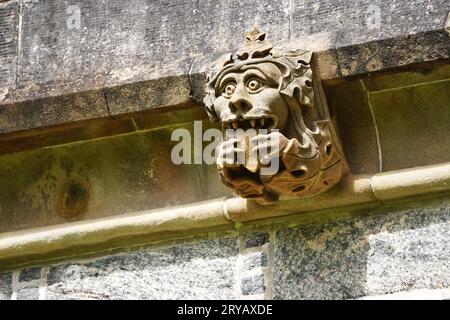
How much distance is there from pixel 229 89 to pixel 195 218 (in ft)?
1.75

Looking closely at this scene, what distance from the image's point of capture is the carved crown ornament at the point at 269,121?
5.88 m

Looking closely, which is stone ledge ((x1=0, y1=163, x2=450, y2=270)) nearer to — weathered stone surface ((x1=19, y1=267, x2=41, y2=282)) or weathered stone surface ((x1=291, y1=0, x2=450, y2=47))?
weathered stone surface ((x1=19, y1=267, x2=41, y2=282))

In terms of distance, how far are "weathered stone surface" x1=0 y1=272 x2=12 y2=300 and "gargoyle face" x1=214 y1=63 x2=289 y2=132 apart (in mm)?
1050

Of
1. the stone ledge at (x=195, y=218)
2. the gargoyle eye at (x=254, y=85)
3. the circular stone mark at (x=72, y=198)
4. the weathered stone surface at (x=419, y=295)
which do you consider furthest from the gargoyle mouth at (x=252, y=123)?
the circular stone mark at (x=72, y=198)

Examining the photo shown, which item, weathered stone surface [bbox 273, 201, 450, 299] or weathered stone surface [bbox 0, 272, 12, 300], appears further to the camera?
weathered stone surface [bbox 0, 272, 12, 300]

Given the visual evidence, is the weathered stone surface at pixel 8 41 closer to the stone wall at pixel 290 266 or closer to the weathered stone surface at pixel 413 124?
the stone wall at pixel 290 266

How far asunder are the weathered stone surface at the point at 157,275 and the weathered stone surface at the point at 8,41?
684 millimetres

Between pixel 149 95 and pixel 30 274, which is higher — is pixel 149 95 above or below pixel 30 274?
above

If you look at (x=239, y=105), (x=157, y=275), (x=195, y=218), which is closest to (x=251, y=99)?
(x=239, y=105)

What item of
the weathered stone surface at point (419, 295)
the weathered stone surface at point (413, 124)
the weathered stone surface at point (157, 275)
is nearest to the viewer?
the weathered stone surface at point (419, 295)

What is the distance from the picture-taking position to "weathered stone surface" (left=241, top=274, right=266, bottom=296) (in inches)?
241

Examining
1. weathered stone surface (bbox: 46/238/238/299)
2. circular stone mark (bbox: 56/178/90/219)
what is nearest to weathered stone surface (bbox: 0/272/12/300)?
weathered stone surface (bbox: 46/238/238/299)

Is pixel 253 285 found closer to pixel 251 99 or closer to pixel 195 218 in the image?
pixel 195 218

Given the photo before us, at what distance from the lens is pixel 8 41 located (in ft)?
21.9
